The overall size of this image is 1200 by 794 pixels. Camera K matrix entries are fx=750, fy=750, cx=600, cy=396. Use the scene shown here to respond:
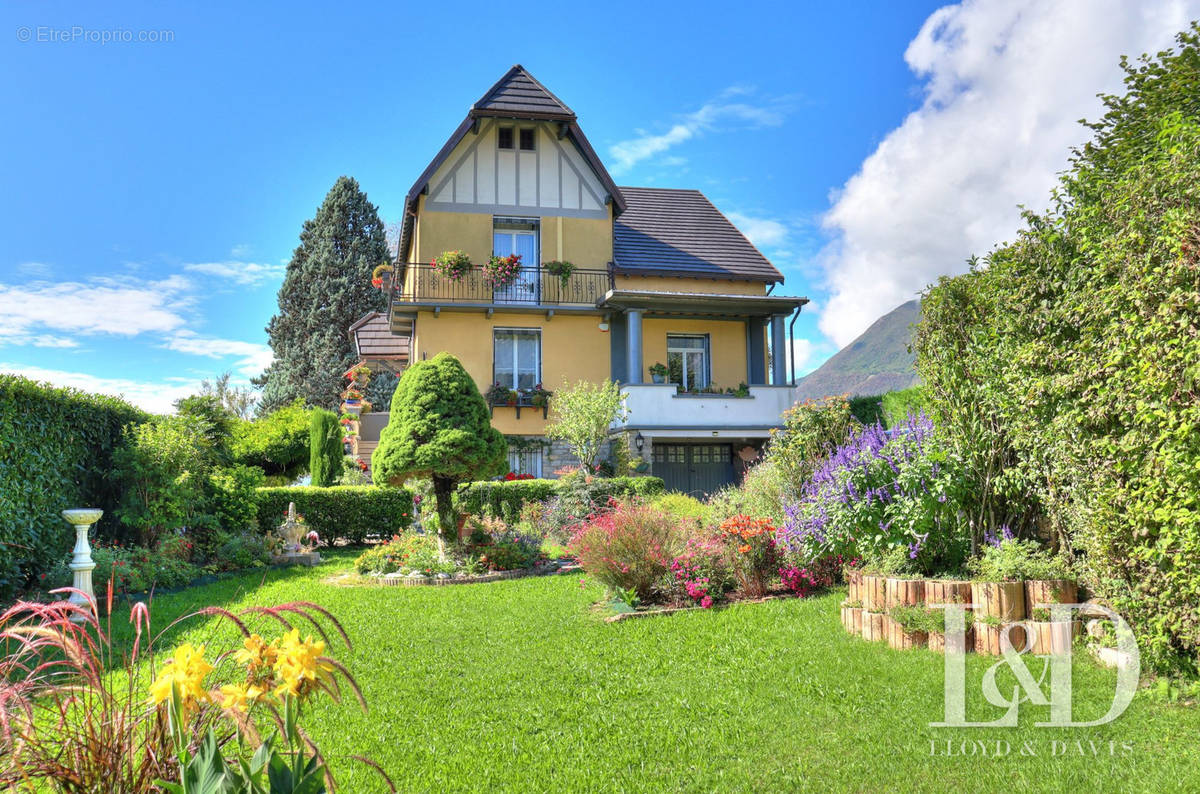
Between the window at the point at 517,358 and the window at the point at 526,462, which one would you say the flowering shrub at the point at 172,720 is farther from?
the window at the point at 517,358

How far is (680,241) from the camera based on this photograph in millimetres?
22312

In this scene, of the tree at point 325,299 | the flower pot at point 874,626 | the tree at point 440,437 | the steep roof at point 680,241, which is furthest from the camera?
the tree at point 325,299

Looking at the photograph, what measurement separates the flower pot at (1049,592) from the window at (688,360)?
1501cm

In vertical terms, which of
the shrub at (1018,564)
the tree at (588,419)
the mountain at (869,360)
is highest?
the mountain at (869,360)

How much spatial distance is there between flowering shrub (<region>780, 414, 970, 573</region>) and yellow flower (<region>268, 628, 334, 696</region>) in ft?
17.6

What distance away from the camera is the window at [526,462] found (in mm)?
19219

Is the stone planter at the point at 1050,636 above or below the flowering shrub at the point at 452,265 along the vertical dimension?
below

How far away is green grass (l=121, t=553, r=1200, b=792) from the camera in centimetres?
363

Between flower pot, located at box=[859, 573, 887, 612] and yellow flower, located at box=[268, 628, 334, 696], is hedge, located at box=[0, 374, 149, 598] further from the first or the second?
flower pot, located at box=[859, 573, 887, 612]

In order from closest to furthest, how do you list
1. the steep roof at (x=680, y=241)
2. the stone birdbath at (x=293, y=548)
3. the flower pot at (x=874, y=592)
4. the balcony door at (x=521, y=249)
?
the flower pot at (x=874, y=592), the stone birdbath at (x=293, y=548), the balcony door at (x=521, y=249), the steep roof at (x=680, y=241)

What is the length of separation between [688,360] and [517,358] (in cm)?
470

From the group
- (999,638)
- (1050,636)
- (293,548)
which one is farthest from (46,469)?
(1050,636)

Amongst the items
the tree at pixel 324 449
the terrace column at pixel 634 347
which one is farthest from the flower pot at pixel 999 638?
the tree at pixel 324 449

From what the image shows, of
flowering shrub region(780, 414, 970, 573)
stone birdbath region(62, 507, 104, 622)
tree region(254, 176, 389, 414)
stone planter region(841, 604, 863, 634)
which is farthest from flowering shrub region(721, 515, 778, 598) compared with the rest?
tree region(254, 176, 389, 414)
